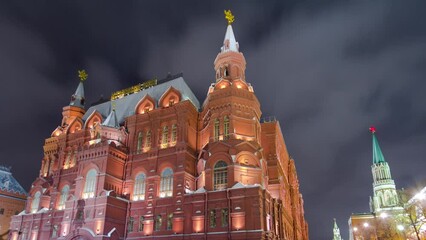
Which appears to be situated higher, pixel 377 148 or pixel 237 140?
pixel 377 148

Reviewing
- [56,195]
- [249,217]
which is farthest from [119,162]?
[249,217]

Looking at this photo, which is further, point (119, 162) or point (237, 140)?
point (119, 162)

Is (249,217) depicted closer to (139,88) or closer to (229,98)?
(229,98)

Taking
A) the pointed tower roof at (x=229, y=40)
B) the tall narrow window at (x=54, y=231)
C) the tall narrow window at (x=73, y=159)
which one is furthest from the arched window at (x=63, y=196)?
the pointed tower roof at (x=229, y=40)

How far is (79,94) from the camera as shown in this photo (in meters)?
59.2

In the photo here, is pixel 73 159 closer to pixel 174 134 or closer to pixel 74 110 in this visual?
pixel 74 110

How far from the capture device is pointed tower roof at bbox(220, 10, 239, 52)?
4748 centimetres

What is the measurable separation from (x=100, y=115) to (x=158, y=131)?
469 inches

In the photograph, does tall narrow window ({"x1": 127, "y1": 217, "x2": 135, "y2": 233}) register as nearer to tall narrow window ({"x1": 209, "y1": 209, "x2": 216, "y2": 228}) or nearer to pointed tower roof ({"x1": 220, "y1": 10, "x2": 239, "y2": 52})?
tall narrow window ({"x1": 209, "y1": 209, "x2": 216, "y2": 228})

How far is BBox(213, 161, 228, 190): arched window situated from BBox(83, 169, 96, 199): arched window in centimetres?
1497

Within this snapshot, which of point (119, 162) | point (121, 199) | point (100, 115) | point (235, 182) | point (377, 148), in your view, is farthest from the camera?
point (377, 148)

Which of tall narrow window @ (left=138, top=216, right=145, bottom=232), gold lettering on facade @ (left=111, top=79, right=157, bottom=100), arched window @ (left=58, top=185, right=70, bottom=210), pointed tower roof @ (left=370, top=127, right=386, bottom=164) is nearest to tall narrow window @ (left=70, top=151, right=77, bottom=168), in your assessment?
arched window @ (left=58, top=185, right=70, bottom=210)

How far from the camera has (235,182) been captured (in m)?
35.9

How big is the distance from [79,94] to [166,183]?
28127 mm
